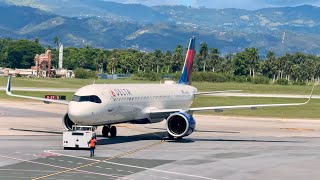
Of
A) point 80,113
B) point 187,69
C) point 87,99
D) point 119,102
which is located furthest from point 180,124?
point 187,69

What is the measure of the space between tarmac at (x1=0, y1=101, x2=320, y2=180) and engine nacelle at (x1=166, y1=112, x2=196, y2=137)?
876 millimetres

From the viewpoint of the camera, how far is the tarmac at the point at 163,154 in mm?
41156

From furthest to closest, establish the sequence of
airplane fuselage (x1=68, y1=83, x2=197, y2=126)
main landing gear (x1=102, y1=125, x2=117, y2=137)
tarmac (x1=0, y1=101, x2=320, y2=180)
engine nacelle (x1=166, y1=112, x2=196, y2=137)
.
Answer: main landing gear (x1=102, y1=125, x2=117, y2=137), engine nacelle (x1=166, y1=112, x2=196, y2=137), airplane fuselage (x1=68, y1=83, x2=197, y2=126), tarmac (x1=0, y1=101, x2=320, y2=180)

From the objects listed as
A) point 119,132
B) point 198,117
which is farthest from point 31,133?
point 198,117

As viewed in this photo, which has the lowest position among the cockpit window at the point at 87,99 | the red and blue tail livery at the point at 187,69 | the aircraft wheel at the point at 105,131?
the aircraft wheel at the point at 105,131

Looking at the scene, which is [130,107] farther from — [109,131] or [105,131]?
[109,131]

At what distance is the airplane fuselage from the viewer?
175 feet

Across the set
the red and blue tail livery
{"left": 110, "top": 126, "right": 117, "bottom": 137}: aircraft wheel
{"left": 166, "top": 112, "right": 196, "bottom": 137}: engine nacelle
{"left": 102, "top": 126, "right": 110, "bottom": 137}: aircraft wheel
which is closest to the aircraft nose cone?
{"left": 102, "top": 126, "right": 110, "bottom": 137}: aircraft wheel

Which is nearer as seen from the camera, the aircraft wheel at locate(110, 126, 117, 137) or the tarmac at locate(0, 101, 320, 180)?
the tarmac at locate(0, 101, 320, 180)

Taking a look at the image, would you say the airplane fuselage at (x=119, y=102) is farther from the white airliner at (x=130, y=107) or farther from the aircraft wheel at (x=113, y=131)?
the aircraft wheel at (x=113, y=131)

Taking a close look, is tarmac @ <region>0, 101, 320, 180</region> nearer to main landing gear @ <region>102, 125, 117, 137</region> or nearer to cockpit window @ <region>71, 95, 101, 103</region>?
main landing gear @ <region>102, 125, 117, 137</region>

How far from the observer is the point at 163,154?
50.2 metres

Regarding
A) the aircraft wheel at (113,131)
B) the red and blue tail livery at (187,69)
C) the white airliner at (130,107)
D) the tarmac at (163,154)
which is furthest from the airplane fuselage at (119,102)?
the red and blue tail livery at (187,69)

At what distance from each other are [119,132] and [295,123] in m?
27.0
